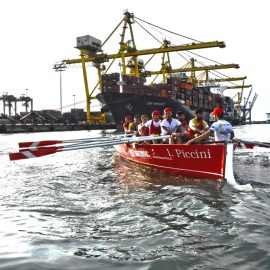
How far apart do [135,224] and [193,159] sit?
12.5ft

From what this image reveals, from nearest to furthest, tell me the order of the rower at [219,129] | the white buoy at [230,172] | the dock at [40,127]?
1. the white buoy at [230,172]
2. the rower at [219,129]
3. the dock at [40,127]

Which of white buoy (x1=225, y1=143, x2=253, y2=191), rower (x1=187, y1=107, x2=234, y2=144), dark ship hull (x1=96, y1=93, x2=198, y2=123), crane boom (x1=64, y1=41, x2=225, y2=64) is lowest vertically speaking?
white buoy (x1=225, y1=143, x2=253, y2=191)

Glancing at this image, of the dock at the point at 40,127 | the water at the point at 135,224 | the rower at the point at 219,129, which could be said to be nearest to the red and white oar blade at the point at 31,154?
the water at the point at 135,224

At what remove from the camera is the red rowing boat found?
7375 millimetres

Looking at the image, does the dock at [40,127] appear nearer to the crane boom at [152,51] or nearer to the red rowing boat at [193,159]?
the crane boom at [152,51]

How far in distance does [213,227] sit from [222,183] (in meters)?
3.04

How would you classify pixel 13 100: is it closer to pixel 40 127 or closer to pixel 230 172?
pixel 40 127

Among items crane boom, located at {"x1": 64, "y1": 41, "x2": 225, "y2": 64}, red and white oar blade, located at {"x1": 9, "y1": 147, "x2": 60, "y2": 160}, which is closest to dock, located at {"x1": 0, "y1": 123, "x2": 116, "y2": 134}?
crane boom, located at {"x1": 64, "y1": 41, "x2": 225, "y2": 64}

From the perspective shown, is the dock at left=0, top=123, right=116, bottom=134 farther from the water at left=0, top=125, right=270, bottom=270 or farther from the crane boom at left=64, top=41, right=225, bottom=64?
the water at left=0, top=125, right=270, bottom=270

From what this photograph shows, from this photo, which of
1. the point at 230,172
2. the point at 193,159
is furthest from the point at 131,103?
the point at 230,172

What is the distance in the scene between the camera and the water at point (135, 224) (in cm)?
362

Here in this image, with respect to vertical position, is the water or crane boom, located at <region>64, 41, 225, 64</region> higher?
crane boom, located at <region>64, 41, 225, 64</region>

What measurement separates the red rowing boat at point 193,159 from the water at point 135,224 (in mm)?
429

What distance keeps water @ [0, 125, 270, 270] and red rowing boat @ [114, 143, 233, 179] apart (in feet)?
1.41
